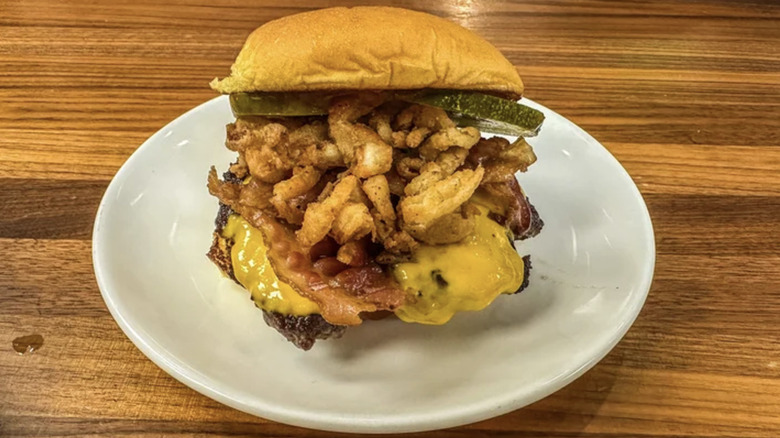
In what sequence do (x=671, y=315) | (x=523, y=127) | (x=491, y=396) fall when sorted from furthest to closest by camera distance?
1. (x=671, y=315)
2. (x=523, y=127)
3. (x=491, y=396)

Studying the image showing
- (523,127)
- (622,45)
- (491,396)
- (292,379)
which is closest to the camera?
(491,396)

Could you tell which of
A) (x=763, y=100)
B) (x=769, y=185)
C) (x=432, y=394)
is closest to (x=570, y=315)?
(x=432, y=394)

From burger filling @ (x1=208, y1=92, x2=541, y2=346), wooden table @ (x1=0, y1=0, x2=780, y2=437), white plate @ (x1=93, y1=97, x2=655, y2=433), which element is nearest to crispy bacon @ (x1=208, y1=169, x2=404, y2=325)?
burger filling @ (x1=208, y1=92, x2=541, y2=346)

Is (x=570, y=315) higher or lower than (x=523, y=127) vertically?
lower

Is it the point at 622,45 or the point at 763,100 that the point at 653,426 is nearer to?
the point at 763,100

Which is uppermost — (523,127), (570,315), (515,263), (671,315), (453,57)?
(453,57)

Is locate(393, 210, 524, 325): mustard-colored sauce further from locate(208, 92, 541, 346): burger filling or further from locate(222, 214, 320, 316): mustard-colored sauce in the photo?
locate(222, 214, 320, 316): mustard-colored sauce
